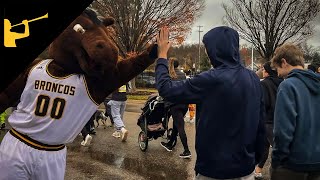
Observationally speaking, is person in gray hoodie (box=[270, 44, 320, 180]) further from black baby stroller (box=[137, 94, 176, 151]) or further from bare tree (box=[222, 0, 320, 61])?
bare tree (box=[222, 0, 320, 61])

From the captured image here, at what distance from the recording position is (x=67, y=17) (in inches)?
83.2

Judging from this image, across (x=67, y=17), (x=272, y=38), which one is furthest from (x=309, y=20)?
(x=67, y=17)

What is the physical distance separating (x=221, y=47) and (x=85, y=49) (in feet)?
3.37

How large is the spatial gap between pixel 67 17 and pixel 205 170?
1.65m

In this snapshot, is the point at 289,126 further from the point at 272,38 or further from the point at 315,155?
the point at 272,38

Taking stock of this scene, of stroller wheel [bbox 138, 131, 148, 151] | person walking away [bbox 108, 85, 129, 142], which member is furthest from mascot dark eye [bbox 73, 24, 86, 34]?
person walking away [bbox 108, 85, 129, 142]

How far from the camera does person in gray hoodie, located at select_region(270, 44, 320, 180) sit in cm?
353

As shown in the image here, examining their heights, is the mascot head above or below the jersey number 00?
above

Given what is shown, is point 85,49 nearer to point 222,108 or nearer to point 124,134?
point 222,108

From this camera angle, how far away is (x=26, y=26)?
76.4 inches

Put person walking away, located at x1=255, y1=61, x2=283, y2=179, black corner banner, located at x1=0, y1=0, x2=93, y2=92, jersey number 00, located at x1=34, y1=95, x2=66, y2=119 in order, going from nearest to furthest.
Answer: black corner banner, located at x1=0, y1=0, x2=93, y2=92 → jersey number 00, located at x1=34, y1=95, x2=66, y2=119 → person walking away, located at x1=255, y1=61, x2=283, y2=179

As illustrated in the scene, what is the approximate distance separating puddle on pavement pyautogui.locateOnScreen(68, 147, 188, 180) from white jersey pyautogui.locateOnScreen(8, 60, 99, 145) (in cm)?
343

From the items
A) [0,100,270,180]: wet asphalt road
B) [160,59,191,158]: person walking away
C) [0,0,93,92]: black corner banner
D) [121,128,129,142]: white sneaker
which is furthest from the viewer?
[121,128,129,142]: white sneaker

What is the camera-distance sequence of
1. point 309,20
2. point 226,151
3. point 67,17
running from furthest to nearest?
point 309,20, point 226,151, point 67,17
